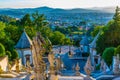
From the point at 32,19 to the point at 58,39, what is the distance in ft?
18.8

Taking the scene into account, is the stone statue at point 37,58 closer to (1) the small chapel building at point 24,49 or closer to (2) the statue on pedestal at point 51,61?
(2) the statue on pedestal at point 51,61

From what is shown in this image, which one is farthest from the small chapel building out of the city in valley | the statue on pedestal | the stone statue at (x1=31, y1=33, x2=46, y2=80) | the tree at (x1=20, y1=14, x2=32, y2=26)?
the stone statue at (x1=31, y1=33, x2=46, y2=80)

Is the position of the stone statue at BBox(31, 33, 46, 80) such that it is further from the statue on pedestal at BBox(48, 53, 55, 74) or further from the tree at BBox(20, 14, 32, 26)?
the tree at BBox(20, 14, 32, 26)

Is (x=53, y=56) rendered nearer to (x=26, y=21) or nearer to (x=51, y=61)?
(x=51, y=61)

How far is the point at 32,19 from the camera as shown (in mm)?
62000

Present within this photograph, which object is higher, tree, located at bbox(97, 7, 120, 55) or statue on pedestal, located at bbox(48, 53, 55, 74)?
statue on pedestal, located at bbox(48, 53, 55, 74)

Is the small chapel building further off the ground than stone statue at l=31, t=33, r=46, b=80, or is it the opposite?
stone statue at l=31, t=33, r=46, b=80

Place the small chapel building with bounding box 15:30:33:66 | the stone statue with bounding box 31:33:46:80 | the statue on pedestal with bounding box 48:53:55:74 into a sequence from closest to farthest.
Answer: the stone statue with bounding box 31:33:46:80, the statue on pedestal with bounding box 48:53:55:74, the small chapel building with bounding box 15:30:33:66

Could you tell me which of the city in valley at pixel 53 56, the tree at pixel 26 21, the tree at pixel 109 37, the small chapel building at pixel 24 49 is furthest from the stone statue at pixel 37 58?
the tree at pixel 26 21

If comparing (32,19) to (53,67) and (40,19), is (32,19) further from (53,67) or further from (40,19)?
(53,67)

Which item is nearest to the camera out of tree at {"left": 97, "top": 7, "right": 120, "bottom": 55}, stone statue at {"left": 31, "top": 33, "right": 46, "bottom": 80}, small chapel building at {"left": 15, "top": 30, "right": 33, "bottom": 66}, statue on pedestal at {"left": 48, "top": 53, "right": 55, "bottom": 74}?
stone statue at {"left": 31, "top": 33, "right": 46, "bottom": 80}

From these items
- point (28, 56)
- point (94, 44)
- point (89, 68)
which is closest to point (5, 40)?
point (28, 56)

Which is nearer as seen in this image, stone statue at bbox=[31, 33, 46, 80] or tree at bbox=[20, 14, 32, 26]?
stone statue at bbox=[31, 33, 46, 80]

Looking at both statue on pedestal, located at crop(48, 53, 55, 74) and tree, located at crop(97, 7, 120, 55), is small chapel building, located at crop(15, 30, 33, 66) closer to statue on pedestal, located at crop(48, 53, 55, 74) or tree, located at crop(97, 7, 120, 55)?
tree, located at crop(97, 7, 120, 55)
